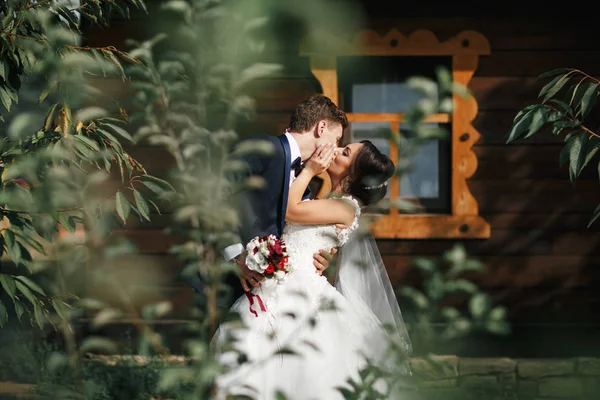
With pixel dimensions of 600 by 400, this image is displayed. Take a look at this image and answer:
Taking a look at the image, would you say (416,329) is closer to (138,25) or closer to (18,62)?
(18,62)

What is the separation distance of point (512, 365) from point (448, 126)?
1788 millimetres

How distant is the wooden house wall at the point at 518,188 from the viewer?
5.18 metres

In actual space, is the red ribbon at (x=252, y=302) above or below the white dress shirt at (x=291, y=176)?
below

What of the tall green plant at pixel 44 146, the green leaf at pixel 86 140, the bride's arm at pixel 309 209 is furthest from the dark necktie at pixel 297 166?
the green leaf at pixel 86 140

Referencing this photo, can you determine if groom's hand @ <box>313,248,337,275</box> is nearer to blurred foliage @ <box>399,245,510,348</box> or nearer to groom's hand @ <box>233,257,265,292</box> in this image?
groom's hand @ <box>233,257,265,292</box>

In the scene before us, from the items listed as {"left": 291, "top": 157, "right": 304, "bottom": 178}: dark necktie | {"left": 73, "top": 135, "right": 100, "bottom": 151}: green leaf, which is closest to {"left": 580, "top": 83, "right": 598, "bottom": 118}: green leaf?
{"left": 291, "top": 157, "right": 304, "bottom": 178}: dark necktie

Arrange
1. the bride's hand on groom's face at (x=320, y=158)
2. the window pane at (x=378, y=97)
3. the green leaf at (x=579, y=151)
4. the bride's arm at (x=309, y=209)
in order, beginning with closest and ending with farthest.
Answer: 1. the green leaf at (x=579, y=151)
2. the bride's hand on groom's face at (x=320, y=158)
3. the bride's arm at (x=309, y=209)
4. the window pane at (x=378, y=97)

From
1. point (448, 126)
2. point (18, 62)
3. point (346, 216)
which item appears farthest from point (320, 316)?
point (448, 126)

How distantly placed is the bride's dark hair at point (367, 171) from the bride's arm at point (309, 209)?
18 centimetres

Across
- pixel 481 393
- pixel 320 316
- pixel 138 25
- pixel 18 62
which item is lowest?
pixel 481 393

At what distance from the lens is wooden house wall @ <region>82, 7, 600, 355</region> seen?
5.18m

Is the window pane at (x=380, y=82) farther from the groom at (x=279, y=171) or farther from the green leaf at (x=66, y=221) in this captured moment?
the green leaf at (x=66, y=221)

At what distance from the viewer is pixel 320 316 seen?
10.5 feet

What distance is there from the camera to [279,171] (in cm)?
307
